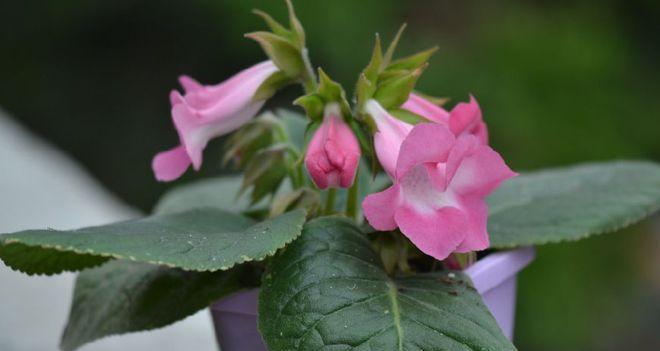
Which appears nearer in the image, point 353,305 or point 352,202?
point 353,305

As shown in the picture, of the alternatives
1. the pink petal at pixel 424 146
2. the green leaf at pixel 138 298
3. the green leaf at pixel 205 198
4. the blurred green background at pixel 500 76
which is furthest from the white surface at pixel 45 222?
the blurred green background at pixel 500 76

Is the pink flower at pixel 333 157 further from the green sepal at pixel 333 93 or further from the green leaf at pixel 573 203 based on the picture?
the green leaf at pixel 573 203

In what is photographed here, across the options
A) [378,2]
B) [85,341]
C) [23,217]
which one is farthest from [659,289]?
[85,341]

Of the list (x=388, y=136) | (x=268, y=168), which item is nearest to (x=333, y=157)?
(x=388, y=136)

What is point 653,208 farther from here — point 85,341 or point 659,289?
point 659,289

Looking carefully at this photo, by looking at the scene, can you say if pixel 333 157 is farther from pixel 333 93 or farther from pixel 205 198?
pixel 205 198

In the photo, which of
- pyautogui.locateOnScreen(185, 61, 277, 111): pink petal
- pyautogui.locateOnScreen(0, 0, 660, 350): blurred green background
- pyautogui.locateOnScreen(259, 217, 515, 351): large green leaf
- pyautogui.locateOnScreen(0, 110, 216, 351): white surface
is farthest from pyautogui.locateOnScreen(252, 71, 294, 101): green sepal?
pyautogui.locateOnScreen(0, 0, 660, 350): blurred green background

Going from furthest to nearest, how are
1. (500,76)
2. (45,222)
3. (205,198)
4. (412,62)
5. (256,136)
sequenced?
1. (500,76)
2. (45,222)
3. (205,198)
4. (256,136)
5. (412,62)
